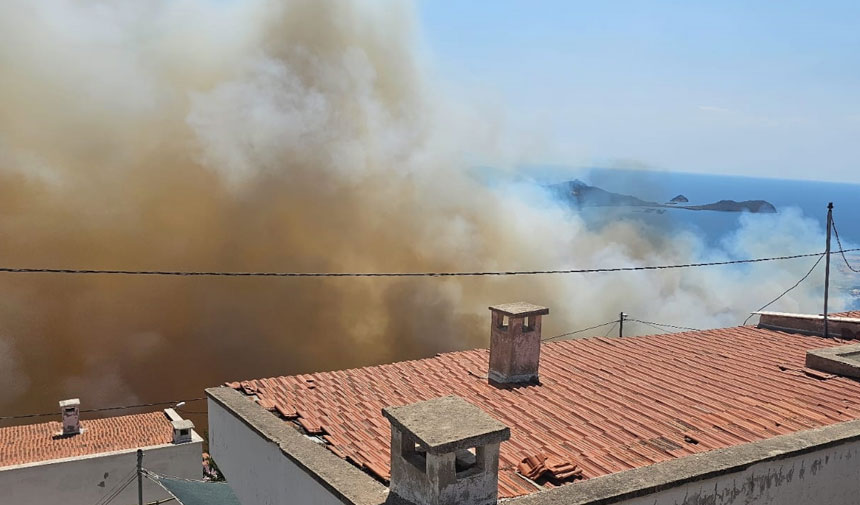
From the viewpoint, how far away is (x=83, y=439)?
12453 mm

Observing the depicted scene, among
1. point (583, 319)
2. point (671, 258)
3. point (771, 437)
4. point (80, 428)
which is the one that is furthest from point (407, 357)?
point (671, 258)

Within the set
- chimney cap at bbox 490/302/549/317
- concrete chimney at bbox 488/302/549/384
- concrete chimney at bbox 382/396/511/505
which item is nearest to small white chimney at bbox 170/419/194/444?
concrete chimney at bbox 488/302/549/384

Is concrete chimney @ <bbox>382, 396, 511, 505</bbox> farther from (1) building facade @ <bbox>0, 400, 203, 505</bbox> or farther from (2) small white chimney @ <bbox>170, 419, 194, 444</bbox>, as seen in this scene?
(2) small white chimney @ <bbox>170, 419, 194, 444</bbox>

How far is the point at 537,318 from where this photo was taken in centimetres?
566

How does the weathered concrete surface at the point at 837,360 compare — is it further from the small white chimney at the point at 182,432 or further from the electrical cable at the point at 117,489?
the electrical cable at the point at 117,489

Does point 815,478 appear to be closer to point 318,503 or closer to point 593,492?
point 593,492

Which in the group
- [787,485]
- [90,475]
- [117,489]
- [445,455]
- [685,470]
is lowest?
[117,489]

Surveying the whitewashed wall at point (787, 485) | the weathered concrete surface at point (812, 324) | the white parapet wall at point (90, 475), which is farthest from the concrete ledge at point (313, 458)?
the white parapet wall at point (90, 475)

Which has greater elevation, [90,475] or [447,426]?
[447,426]

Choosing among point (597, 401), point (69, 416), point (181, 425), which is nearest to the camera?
point (597, 401)

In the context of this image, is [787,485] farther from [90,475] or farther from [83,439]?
[83,439]

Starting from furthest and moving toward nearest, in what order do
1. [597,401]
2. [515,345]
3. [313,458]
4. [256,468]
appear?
[515,345] → [597,401] → [256,468] → [313,458]

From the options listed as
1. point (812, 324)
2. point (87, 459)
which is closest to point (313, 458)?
point (812, 324)

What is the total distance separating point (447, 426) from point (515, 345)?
2.68 m
